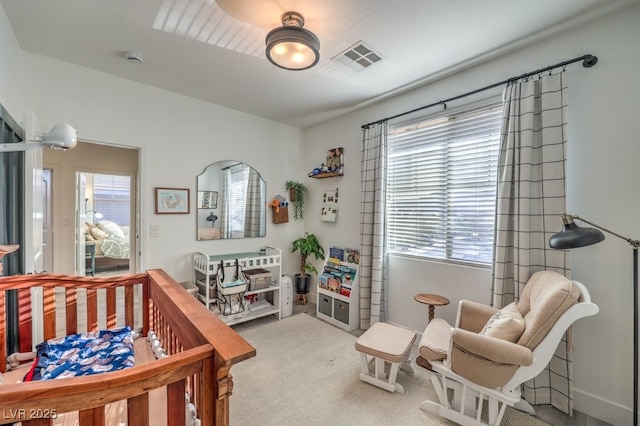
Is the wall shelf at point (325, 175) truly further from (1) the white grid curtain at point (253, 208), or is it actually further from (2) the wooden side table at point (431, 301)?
(2) the wooden side table at point (431, 301)

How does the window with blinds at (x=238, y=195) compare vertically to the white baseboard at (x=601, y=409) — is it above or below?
above

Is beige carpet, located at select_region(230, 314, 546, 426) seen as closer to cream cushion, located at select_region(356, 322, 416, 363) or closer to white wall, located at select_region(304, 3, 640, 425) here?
cream cushion, located at select_region(356, 322, 416, 363)

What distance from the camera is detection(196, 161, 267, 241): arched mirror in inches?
127

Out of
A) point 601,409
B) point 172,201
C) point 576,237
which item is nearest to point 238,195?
point 172,201

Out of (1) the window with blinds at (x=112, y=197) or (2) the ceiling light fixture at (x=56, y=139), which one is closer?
(2) the ceiling light fixture at (x=56, y=139)

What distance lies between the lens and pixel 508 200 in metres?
2.04

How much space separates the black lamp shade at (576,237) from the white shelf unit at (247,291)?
8.78 ft

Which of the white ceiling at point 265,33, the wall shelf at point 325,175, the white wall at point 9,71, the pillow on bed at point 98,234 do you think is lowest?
the pillow on bed at point 98,234

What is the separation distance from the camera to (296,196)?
391 centimetres

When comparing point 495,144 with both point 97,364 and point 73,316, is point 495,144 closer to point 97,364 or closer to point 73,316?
point 97,364

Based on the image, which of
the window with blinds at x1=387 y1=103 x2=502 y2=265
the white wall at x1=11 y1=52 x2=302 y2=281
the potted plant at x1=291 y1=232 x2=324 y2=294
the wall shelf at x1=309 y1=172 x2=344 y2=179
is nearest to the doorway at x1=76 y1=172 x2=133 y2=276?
the white wall at x1=11 y1=52 x2=302 y2=281

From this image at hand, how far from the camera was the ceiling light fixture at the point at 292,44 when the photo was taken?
1637 millimetres

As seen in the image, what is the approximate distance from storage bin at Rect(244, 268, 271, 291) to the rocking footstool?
1.51 metres

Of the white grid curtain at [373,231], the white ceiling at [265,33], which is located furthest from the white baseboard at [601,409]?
the white ceiling at [265,33]
